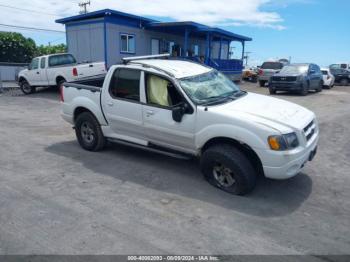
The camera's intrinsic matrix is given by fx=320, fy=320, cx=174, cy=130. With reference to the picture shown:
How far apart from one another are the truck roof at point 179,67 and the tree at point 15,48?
34.0 metres

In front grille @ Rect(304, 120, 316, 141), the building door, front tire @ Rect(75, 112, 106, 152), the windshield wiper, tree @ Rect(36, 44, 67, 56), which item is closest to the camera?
front grille @ Rect(304, 120, 316, 141)

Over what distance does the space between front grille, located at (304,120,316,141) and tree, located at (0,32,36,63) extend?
36254 millimetres

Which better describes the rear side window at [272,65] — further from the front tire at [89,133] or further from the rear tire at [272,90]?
the front tire at [89,133]

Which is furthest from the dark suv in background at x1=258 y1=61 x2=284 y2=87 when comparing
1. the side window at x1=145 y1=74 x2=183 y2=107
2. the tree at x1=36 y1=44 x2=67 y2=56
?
the tree at x1=36 y1=44 x2=67 y2=56

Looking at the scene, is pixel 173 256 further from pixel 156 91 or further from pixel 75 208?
pixel 156 91

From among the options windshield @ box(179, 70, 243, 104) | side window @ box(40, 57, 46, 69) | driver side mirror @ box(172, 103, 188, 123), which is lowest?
driver side mirror @ box(172, 103, 188, 123)

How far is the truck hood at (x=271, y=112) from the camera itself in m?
4.36

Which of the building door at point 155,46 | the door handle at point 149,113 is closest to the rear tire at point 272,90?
the building door at point 155,46

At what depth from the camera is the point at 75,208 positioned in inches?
164

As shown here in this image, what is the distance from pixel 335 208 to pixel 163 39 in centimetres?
2079

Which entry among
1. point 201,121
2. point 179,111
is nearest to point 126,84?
point 179,111

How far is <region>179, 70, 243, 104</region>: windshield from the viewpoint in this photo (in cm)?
498

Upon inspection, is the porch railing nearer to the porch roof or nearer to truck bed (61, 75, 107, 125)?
the porch roof

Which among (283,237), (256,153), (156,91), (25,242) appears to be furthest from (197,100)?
(25,242)
